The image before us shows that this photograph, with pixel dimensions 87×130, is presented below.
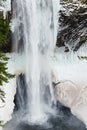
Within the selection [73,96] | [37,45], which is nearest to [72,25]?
[37,45]

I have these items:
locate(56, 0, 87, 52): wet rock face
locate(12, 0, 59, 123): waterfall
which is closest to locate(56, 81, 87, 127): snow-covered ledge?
locate(12, 0, 59, 123): waterfall

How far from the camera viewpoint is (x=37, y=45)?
694 inches

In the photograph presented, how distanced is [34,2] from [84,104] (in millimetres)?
4582

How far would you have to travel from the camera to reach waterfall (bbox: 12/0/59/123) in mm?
17188

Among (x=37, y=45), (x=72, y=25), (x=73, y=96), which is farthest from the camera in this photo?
(x=73, y=96)

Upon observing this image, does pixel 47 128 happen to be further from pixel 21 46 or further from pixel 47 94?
pixel 21 46

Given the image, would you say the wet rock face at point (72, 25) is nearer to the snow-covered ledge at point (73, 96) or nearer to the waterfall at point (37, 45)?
the waterfall at point (37, 45)

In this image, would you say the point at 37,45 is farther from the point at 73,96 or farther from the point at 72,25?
the point at 73,96

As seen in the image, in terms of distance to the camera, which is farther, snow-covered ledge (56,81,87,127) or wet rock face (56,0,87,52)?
snow-covered ledge (56,81,87,127)

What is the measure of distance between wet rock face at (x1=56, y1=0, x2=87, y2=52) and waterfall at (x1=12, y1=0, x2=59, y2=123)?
0.29 m

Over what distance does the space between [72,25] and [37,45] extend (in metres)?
1.63

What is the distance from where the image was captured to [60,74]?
707 inches

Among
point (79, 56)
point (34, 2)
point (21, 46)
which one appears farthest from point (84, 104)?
point (34, 2)

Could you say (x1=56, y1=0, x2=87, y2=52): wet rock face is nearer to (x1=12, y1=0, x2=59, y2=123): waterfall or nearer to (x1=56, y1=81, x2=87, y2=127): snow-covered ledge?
(x1=12, y1=0, x2=59, y2=123): waterfall
